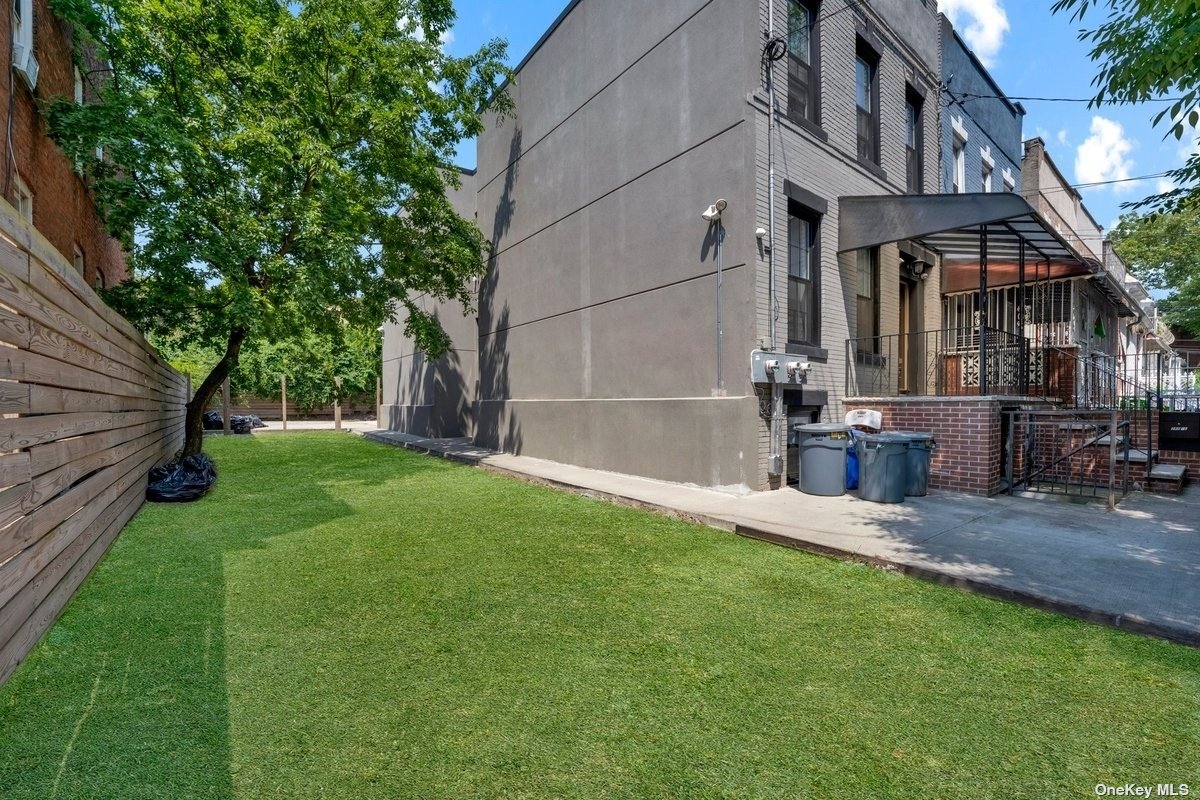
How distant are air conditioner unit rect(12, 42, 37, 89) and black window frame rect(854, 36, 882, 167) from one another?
11.4 metres

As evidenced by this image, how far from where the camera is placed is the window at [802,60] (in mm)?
8352

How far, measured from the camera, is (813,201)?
27.5ft

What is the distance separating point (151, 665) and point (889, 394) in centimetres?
1056

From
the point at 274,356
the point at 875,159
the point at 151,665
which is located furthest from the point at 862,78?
the point at 274,356

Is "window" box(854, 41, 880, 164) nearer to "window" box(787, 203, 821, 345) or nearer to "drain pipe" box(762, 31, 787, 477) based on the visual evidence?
"window" box(787, 203, 821, 345)

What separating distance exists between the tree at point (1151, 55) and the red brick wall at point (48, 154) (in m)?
10.4

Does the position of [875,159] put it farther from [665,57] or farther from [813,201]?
[665,57]

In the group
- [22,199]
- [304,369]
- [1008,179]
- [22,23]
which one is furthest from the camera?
[304,369]

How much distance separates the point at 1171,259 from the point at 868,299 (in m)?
27.0

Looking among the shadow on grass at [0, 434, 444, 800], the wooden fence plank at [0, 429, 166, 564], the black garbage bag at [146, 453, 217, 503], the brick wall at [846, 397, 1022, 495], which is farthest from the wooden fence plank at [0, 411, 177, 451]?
the brick wall at [846, 397, 1022, 495]

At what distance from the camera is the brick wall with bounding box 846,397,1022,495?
734 cm

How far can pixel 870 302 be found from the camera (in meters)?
9.83

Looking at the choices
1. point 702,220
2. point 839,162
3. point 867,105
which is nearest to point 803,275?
point 702,220

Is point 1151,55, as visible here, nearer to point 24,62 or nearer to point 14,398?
point 14,398
